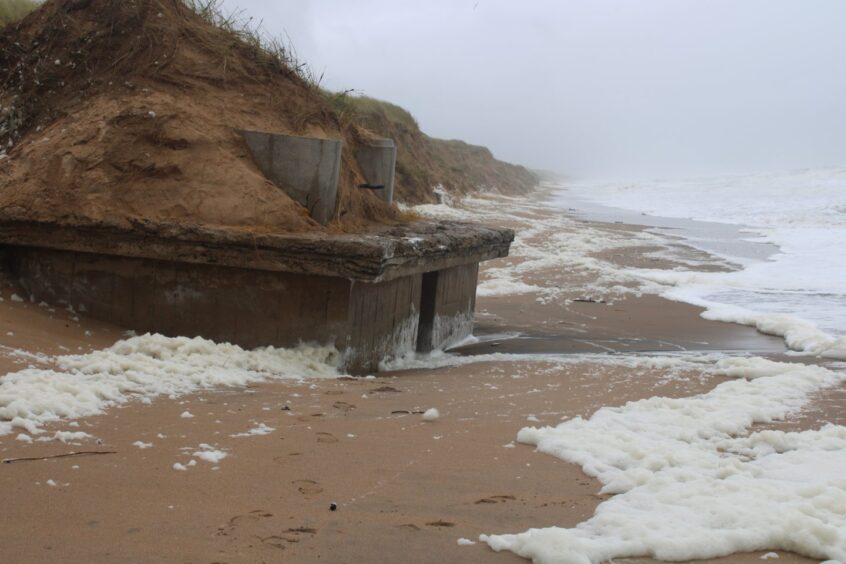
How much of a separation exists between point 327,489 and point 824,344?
625 centimetres

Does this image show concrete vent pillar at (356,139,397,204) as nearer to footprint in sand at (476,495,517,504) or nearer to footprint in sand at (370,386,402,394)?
footprint in sand at (370,386,402,394)

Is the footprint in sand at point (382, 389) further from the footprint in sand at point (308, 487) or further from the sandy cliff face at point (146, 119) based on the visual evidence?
the footprint in sand at point (308, 487)

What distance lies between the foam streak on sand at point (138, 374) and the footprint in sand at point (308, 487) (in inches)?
45.7

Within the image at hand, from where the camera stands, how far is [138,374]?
489 centimetres

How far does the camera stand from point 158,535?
9.30ft

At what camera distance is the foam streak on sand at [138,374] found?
3994 mm

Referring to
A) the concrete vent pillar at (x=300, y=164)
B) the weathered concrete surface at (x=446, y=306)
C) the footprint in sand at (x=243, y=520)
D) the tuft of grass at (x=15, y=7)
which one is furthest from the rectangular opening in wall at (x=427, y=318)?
the tuft of grass at (x=15, y=7)

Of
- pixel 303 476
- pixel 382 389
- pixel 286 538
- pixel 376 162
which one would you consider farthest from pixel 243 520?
pixel 376 162

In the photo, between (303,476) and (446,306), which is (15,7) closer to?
(446,306)

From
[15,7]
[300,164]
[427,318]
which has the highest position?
[15,7]

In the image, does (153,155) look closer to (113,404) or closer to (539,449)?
(113,404)

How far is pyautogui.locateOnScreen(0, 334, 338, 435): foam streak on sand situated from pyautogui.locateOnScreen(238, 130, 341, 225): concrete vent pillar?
1.36 metres

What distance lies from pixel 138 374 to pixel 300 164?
2.84 metres

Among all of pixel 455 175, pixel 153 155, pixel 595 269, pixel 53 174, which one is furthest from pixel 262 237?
pixel 455 175
